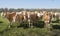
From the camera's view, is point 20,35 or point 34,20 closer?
point 20,35

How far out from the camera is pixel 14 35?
1203 centimetres

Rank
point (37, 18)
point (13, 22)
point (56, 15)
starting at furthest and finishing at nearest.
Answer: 1. point (56, 15)
2. point (37, 18)
3. point (13, 22)

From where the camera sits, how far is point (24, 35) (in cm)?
1202

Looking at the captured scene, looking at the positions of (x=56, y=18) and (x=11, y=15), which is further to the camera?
(x=56, y=18)

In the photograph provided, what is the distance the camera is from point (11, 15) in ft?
76.7

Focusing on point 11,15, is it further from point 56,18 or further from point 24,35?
point 24,35

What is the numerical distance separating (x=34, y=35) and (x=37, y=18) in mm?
12100

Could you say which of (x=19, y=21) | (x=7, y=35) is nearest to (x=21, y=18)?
(x=19, y=21)

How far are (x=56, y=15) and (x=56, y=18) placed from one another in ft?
1.57

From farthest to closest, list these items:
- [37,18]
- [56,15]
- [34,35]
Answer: [56,15], [37,18], [34,35]

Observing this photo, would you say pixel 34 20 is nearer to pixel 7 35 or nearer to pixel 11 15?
pixel 11 15

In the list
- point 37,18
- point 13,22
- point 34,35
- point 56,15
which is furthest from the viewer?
point 56,15

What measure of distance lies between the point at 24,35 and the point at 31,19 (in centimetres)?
1113

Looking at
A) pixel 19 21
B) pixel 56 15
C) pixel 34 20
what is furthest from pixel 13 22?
pixel 56 15
